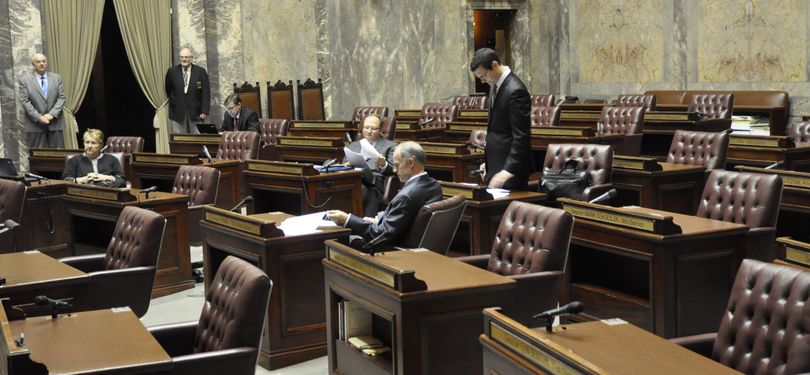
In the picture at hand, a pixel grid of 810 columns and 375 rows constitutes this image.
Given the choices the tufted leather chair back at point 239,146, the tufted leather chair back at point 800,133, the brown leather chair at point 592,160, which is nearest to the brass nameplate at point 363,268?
the brown leather chair at point 592,160

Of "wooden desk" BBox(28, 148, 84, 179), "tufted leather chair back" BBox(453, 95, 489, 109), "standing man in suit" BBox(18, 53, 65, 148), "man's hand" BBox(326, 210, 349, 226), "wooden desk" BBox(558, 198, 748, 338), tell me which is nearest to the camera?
"wooden desk" BBox(558, 198, 748, 338)

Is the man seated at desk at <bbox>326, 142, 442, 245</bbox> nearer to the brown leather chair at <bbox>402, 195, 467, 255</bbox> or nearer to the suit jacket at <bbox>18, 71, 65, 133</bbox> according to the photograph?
the brown leather chair at <bbox>402, 195, 467, 255</bbox>

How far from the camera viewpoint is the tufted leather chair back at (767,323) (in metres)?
3.23

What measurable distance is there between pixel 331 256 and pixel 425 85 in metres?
12.4

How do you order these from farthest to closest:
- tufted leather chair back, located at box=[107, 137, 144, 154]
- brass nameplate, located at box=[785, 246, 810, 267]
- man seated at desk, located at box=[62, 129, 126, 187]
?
tufted leather chair back, located at box=[107, 137, 144, 154] → man seated at desk, located at box=[62, 129, 126, 187] → brass nameplate, located at box=[785, 246, 810, 267]

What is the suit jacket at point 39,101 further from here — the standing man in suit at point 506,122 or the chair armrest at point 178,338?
the chair armrest at point 178,338

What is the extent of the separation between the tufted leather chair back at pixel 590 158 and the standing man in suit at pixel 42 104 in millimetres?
7375

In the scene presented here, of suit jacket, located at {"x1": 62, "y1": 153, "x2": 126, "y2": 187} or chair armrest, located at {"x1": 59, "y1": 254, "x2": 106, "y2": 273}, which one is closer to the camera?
chair armrest, located at {"x1": 59, "y1": 254, "x2": 106, "y2": 273}

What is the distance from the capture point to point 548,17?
1823cm

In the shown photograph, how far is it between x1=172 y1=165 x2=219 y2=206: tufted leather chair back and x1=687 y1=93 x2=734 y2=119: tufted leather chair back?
6.87 m

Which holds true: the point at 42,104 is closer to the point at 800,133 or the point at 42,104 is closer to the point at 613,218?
the point at 800,133

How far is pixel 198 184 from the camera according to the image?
7.82 metres

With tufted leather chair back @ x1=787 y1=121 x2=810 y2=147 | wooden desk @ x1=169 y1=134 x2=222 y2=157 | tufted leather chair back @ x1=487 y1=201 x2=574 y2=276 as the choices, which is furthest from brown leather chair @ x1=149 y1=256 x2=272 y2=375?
wooden desk @ x1=169 y1=134 x2=222 y2=157

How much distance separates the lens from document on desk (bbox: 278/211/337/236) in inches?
219
